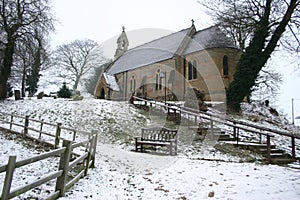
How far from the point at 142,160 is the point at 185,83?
56.4 feet

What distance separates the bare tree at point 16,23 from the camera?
1852 centimetres

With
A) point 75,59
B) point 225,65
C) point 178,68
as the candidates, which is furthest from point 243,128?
point 75,59

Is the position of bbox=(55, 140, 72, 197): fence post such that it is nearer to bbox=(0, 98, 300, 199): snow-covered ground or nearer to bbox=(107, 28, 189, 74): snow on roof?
bbox=(0, 98, 300, 199): snow-covered ground

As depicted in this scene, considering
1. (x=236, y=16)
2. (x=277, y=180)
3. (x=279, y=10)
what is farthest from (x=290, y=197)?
(x=279, y=10)

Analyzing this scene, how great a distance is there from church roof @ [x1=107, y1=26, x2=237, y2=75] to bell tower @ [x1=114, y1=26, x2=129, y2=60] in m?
5.91

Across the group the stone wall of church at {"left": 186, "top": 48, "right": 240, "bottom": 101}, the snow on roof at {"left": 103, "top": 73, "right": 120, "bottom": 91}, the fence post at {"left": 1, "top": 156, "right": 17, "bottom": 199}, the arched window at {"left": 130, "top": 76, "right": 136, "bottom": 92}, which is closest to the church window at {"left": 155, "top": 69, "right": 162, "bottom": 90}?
the arched window at {"left": 130, "top": 76, "right": 136, "bottom": 92}

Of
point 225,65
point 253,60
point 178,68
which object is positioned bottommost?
point 253,60

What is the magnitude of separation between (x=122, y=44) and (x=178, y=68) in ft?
76.6

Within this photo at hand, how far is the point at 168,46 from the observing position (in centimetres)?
2878

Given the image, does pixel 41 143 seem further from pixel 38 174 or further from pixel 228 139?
pixel 228 139

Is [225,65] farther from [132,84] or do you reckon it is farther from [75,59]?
[75,59]

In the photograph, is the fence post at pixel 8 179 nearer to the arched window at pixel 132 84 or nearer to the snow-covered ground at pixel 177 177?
the snow-covered ground at pixel 177 177

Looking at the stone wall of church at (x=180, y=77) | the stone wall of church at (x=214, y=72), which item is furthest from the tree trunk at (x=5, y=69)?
the stone wall of church at (x=214, y=72)

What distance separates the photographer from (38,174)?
6148mm
